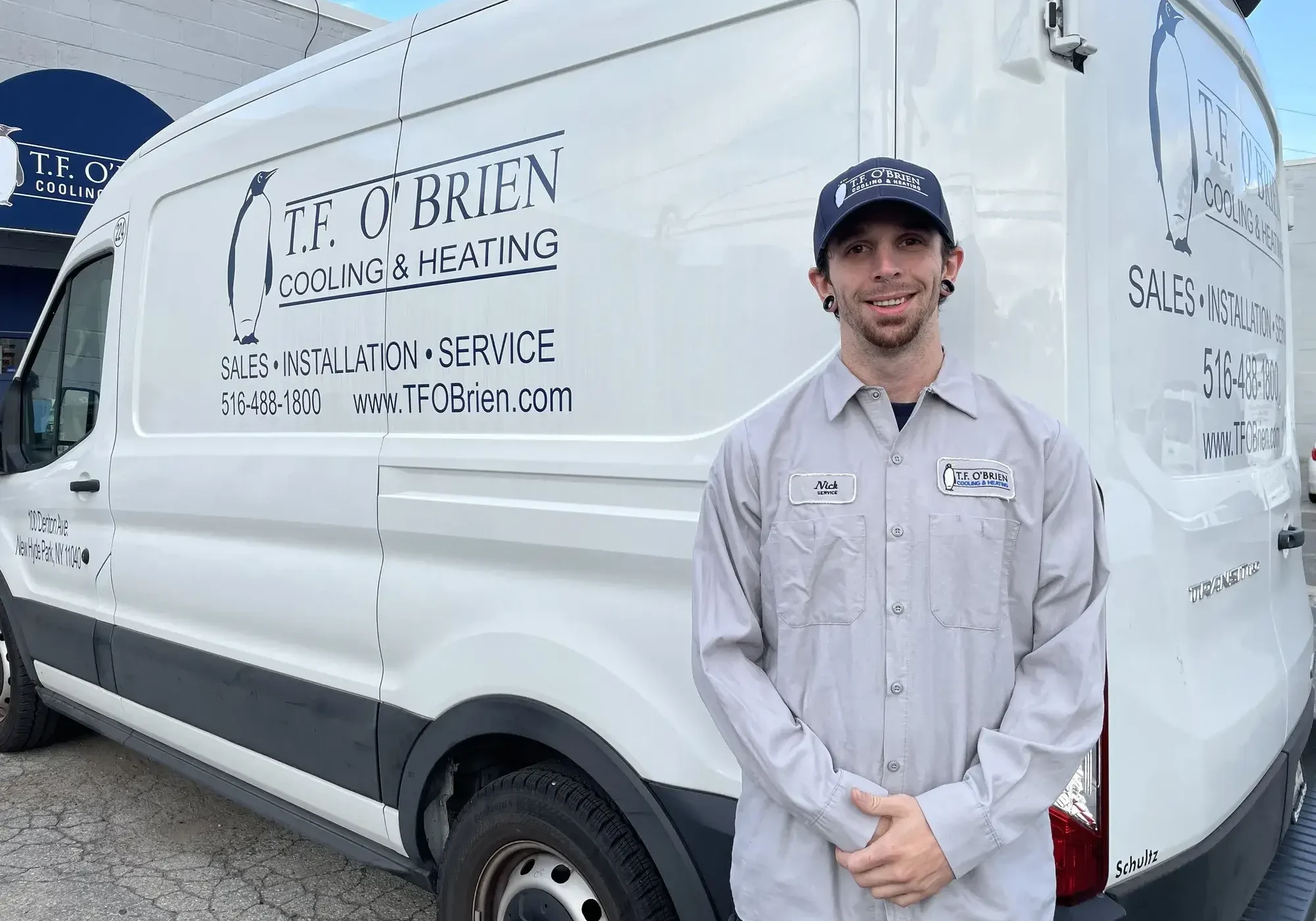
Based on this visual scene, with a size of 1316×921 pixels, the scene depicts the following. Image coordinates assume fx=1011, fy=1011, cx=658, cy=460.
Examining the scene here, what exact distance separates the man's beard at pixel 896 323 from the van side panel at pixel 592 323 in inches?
12.2

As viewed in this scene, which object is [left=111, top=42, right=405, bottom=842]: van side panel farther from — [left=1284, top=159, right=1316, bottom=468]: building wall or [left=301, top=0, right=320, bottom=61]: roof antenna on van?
[left=1284, top=159, right=1316, bottom=468]: building wall

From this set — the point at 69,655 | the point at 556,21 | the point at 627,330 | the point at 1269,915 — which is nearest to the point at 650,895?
the point at 627,330

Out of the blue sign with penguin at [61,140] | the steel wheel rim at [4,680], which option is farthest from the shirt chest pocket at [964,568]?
the blue sign with penguin at [61,140]

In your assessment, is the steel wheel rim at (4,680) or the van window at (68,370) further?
the steel wheel rim at (4,680)

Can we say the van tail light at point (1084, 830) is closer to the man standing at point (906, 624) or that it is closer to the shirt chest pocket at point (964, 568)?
the man standing at point (906, 624)

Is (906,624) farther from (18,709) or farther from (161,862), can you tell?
(18,709)

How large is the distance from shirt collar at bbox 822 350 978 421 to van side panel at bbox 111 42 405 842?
1402mm

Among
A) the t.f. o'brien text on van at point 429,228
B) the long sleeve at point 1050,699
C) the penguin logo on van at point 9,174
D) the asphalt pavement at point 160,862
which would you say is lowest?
the asphalt pavement at point 160,862

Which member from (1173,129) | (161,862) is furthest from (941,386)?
(161,862)

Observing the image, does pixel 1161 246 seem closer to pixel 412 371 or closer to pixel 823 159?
pixel 823 159

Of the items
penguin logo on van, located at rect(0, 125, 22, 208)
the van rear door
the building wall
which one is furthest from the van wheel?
the building wall

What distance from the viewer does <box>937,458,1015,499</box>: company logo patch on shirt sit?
142 cm

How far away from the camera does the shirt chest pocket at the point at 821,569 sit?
1.44 metres

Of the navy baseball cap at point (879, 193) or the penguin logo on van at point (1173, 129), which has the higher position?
the penguin logo on van at point (1173, 129)
